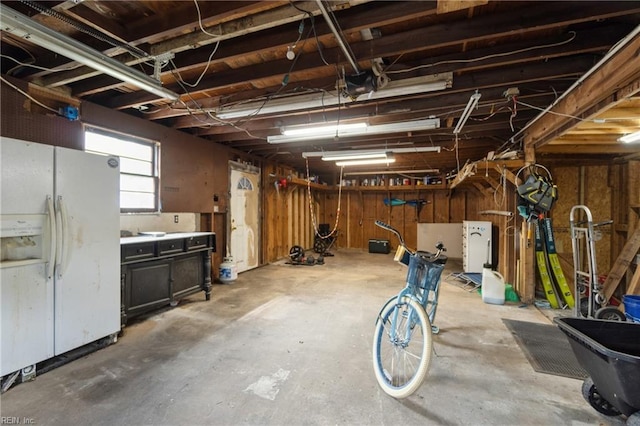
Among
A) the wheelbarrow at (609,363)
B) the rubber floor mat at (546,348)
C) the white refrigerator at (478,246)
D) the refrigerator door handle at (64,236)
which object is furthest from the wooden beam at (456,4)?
the white refrigerator at (478,246)

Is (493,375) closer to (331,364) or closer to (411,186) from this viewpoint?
(331,364)

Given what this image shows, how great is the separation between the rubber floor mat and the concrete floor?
0.10 meters

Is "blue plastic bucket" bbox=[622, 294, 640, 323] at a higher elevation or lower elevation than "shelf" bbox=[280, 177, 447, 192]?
lower

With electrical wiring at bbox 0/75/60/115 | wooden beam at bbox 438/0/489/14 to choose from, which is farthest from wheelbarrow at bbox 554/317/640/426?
electrical wiring at bbox 0/75/60/115

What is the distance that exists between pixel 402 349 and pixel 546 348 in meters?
1.57

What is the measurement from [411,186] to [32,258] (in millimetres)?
8195

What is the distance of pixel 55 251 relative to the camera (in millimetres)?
2215

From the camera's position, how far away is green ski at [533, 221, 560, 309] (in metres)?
3.82

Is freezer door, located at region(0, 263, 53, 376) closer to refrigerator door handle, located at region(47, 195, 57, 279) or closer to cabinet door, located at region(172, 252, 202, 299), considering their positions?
refrigerator door handle, located at region(47, 195, 57, 279)

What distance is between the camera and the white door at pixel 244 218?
560 cm

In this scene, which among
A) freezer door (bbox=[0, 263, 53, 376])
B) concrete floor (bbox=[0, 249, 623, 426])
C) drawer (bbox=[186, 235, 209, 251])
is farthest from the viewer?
drawer (bbox=[186, 235, 209, 251])

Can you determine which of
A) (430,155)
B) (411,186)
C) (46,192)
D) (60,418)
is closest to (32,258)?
(46,192)

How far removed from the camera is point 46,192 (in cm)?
221

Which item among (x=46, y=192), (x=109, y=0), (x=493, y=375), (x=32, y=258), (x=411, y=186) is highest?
(x=109, y=0)
